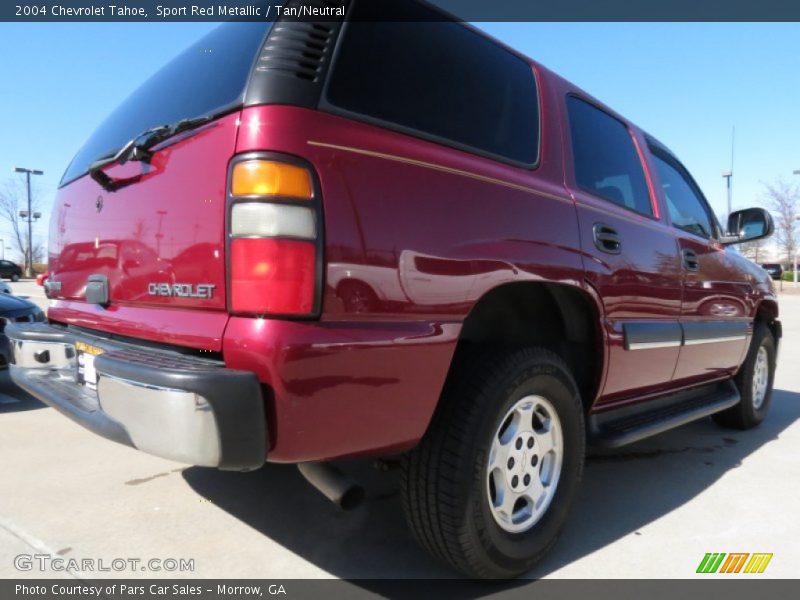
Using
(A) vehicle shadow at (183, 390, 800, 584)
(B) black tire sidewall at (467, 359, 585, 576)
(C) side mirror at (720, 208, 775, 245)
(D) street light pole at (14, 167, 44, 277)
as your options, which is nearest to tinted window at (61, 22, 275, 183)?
(B) black tire sidewall at (467, 359, 585, 576)

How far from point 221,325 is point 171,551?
46.7 inches

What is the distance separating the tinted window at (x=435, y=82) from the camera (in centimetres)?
175

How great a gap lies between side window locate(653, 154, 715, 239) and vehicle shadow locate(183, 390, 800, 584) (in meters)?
1.45

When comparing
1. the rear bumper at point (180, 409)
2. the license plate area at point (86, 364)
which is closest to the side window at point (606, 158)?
the rear bumper at point (180, 409)

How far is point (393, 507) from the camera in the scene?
8.89ft

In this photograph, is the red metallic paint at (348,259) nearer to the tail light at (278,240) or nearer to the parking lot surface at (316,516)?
the tail light at (278,240)

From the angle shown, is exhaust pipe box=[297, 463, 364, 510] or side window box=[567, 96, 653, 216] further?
side window box=[567, 96, 653, 216]

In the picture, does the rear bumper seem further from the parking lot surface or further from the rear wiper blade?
the parking lot surface

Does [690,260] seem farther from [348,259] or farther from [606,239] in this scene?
[348,259]

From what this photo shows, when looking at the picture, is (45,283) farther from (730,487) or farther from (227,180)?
(730,487)

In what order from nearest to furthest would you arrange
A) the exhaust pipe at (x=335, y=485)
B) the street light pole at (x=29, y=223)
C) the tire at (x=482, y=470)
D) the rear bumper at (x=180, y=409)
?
the rear bumper at (x=180, y=409), the exhaust pipe at (x=335, y=485), the tire at (x=482, y=470), the street light pole at (x=29, y=223)

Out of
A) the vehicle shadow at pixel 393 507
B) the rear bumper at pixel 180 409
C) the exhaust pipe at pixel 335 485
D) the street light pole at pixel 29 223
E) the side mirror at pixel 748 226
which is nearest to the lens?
the rear bumper at pixel 180 409

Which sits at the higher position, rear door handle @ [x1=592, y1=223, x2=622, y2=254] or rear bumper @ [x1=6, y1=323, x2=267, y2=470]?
rear door handle @ [x1=592, y1=223, x2=622, y2=254]

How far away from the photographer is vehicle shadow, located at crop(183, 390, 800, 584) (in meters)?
2.23
